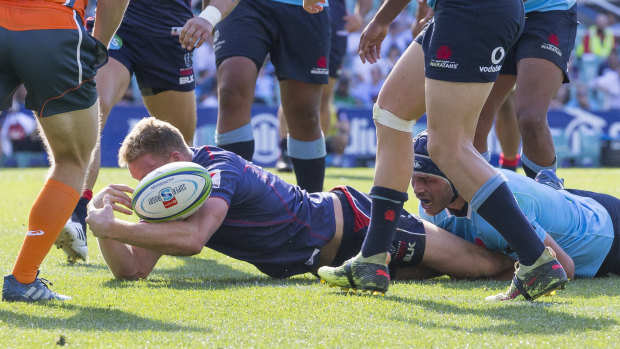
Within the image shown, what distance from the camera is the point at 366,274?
387 centimetres

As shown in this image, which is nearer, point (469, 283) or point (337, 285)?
point (337, 285)

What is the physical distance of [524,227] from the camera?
3611 mm

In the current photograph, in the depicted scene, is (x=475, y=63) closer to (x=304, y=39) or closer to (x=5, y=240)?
(x=304, y=39)

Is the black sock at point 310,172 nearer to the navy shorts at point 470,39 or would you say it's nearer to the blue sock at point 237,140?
the blue sock at point 237,140

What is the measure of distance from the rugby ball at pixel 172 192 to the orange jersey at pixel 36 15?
0.75 meters

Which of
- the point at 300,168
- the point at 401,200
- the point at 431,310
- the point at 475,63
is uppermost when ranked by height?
the point at 475,63

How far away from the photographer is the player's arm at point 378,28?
4.05m

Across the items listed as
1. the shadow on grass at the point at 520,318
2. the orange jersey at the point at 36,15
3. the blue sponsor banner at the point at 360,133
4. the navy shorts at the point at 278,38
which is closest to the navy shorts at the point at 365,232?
the shadow on grass at the point at 520,318

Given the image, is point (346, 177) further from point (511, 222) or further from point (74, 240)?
point (511, 222)

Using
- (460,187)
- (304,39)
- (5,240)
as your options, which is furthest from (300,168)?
(460,187)

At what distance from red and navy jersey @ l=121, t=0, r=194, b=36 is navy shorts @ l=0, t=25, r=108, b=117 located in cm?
220

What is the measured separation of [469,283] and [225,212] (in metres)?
1.34

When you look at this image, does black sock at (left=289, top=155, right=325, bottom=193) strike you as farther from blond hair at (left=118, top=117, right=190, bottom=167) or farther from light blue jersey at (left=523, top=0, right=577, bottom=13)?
blond hair at (left=118, top=117, right=190, bottom=167)

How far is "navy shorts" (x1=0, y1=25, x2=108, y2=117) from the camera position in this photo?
347 cm
